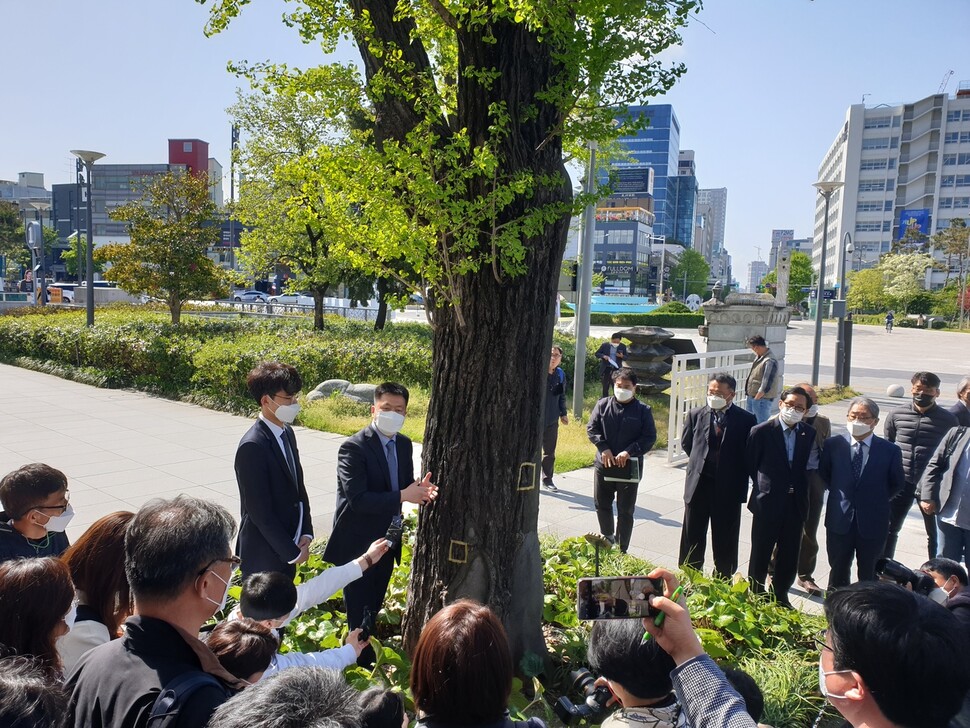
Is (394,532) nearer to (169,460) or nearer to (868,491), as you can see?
(868,491)

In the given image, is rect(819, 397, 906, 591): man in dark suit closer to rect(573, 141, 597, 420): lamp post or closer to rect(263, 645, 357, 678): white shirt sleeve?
rect(263, 645, 357, 678): white shirt sleeve

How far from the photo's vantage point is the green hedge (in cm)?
4781

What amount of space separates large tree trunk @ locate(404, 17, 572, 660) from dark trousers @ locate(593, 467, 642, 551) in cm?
226

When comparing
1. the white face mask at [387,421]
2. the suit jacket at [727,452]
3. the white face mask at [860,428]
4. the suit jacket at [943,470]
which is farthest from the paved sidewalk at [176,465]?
the white face mask at [860,428]

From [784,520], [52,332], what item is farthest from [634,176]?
[784,520]

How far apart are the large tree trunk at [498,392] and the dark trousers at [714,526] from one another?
210 cm

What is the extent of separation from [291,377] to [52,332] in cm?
1662

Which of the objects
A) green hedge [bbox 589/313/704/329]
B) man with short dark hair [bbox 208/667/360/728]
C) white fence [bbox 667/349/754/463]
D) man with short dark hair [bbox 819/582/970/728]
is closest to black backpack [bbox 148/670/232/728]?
man with short dark hair [bbox 208/667/360/728]

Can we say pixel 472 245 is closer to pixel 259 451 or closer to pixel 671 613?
pixel 259 451

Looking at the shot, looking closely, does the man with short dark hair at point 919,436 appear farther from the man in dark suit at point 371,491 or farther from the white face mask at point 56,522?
the white face mask at point 56,522

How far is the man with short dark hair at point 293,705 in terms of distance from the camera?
1337 millimetres

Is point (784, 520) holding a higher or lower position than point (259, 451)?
lower

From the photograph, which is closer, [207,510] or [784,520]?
[207,510]

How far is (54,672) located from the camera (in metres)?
1.81
